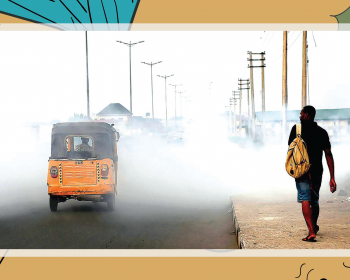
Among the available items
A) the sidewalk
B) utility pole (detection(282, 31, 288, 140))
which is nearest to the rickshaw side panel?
the sidewalk

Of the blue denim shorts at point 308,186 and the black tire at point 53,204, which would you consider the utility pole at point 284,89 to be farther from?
the blue denim shorts at point 308,186

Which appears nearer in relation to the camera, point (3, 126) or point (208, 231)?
point (208, 231)

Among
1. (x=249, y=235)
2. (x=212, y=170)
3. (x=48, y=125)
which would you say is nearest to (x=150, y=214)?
(x=249, y=235)

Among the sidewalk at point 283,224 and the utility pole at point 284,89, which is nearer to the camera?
the sidewalk at point 283,224

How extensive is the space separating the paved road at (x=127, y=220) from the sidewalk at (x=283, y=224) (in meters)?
0.44

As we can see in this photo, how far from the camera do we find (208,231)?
343 inches

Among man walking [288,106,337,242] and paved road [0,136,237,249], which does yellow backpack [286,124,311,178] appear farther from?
paved road [0,136,237,249]

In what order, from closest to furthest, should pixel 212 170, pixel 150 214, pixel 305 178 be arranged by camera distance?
pixel 305 178 → pixel 150 214 → pixel 212 170

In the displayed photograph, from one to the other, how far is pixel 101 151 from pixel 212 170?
1180 centimetres

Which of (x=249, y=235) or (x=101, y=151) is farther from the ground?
(x=101, y=151)

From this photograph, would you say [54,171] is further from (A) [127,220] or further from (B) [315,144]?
(B) [315,144]

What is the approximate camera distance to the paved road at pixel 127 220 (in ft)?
25.3

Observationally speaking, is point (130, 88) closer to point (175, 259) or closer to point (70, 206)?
point (70, 206)

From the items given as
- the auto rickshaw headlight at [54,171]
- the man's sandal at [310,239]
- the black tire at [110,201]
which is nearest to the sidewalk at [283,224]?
the man's sandal at [310,239]
